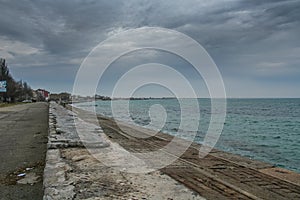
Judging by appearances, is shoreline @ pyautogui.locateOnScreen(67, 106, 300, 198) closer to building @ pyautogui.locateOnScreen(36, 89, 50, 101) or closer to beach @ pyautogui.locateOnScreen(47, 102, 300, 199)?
beach @ pyautogui.locateOnScreen(47, 102, 300, 199)

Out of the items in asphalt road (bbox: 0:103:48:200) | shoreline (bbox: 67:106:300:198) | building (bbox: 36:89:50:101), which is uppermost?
building (bbox: 36:89:50:101)

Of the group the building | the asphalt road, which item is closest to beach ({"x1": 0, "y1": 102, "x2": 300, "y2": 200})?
the asphalt road

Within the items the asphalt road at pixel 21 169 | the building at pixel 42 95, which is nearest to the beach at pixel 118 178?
the asphalt road at pixel 21 169

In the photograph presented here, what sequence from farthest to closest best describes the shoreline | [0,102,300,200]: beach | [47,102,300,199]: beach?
1. the shoreline
2. [47,102,300,199]: beach
3. [0,102,300,200]: beach

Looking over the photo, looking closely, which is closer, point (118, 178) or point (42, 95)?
point (118, 178)

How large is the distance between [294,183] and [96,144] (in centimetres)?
506

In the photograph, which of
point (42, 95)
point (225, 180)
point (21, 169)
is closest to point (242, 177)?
point (225, 180)

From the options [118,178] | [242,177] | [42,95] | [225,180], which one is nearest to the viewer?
[118,178]

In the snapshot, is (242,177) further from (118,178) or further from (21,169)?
(21,169)

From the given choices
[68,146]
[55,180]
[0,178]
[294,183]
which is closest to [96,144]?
[68,146]

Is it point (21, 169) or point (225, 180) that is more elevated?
point (21, 169)

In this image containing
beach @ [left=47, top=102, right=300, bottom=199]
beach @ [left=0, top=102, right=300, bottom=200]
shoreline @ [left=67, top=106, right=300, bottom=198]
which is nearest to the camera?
beach @ [left=0, top=102, right=300, bottom=200]

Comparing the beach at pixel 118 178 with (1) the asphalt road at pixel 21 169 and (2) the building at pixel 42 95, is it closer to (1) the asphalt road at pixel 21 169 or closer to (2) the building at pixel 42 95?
(1) the asphalt road at pixel 21 169

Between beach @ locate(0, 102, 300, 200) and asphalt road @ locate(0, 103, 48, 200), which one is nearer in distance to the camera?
beach @ locate(0, 102, 300, 200)
